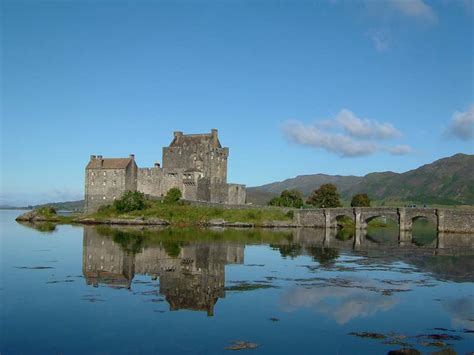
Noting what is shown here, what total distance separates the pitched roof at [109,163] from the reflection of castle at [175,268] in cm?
3881

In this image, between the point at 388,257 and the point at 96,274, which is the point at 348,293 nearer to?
the point at 96,274

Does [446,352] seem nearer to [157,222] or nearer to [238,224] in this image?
[238,224]

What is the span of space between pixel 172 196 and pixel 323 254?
40137 millimetres

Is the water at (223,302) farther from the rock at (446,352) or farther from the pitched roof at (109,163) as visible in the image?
the pitched roof at (109,163)

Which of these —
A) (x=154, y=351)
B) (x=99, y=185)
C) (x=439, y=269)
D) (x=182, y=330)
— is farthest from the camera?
(x=99, y=185)

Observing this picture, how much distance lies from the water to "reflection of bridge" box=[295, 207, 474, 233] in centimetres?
3717

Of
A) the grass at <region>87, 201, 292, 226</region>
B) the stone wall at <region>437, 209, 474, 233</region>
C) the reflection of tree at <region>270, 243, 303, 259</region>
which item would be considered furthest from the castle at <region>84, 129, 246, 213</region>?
the reflection of tree at <region>270, 243, 303, 259</region>

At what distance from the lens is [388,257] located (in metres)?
38.0

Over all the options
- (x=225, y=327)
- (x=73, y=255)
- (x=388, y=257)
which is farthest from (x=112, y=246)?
(x=225, y=327)

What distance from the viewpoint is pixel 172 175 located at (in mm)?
79938

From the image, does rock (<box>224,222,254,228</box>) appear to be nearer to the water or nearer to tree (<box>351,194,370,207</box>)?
tree (<box>351,194,370,207</box>)

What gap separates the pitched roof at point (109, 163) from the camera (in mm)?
78562

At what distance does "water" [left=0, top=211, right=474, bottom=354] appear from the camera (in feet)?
47.8

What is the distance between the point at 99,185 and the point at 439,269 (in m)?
59.1
